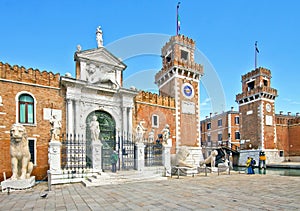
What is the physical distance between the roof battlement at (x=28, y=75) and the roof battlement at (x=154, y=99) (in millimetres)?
6725

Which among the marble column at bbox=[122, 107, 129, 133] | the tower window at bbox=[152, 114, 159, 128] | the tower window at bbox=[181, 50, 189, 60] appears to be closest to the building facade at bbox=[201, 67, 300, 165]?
the tower window at bbox=[181, 50, 189, 60]

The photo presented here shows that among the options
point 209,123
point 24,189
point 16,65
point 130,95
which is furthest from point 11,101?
point 209,123

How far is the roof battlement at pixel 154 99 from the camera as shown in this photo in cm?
1900

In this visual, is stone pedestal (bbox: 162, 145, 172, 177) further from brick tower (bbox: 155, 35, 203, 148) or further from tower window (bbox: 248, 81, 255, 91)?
tower window (bbox: 248, 81, 255, 91)

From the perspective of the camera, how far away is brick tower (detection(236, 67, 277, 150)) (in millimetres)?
30234

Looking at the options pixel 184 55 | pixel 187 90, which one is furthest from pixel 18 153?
pixel 184 55

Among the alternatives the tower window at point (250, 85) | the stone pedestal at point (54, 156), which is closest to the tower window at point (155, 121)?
the stone pedestal at point (54, 156)

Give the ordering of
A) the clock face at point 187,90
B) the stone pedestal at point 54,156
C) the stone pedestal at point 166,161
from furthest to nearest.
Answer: the clock face at point 187,90
the stone pedestal at point 166,161
the stone pedestal at point 54,156

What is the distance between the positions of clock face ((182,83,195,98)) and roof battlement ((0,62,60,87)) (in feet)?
38.9

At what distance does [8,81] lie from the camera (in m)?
13.3

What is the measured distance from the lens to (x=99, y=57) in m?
17.0

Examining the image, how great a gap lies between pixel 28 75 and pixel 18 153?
641 cm

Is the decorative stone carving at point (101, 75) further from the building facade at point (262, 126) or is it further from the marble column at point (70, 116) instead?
the building facade at point (262, 126)

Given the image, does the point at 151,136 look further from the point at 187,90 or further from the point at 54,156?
the point at 54,156
